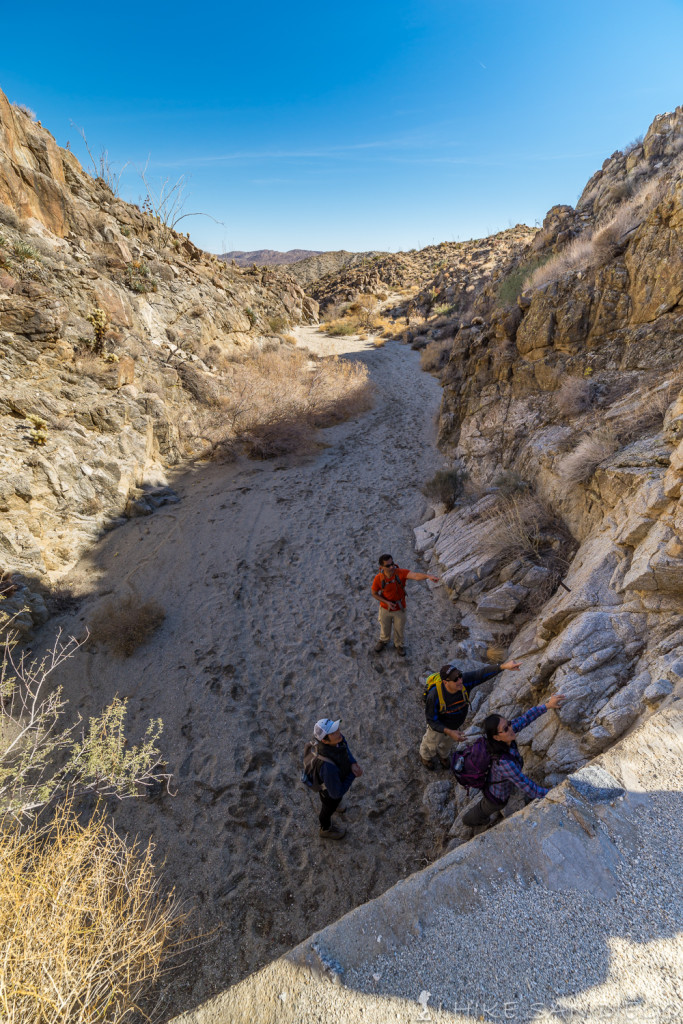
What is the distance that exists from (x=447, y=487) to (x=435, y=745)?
18.7ft

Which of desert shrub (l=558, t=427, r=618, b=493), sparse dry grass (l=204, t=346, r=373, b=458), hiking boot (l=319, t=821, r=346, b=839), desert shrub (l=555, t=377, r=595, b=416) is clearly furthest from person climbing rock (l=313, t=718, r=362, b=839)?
sparse dry grass (l=204, t=346, r=373, b=458)

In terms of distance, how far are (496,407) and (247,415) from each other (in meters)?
7.22

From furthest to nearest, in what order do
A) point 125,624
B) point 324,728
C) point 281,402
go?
1. point 281,402
2. point 125,624
3. point 324,728

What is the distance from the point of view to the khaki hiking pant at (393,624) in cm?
578

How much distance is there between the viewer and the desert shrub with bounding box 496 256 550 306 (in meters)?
10.6

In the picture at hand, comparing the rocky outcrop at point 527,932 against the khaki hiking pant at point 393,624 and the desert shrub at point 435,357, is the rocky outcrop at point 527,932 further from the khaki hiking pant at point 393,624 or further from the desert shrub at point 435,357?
the desert shrub at point 435,357

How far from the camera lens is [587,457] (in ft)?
19.6

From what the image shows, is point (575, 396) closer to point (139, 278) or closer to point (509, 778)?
point (509, 778)

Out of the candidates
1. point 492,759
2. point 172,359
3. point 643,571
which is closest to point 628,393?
point 643,571

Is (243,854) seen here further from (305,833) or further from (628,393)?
(628,393)

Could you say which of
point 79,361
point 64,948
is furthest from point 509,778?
point 79,361

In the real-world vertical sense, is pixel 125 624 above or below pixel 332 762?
below

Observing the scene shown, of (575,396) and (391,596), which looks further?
(575,396)

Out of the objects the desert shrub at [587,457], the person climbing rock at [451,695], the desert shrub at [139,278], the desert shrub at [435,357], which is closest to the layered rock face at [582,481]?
the desert shrub at [587,457]
